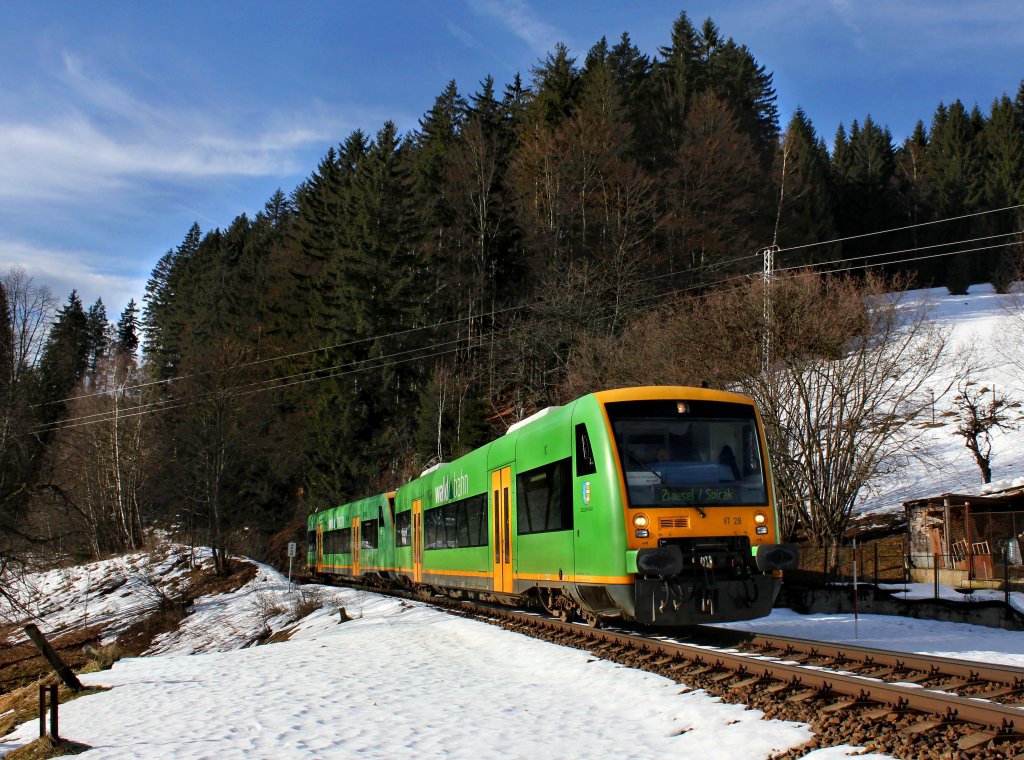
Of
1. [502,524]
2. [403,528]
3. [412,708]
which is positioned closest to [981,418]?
[403,528]

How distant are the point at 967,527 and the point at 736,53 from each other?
5893 cm

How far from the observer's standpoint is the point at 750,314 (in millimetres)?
22969

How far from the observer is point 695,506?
10703 millimetres

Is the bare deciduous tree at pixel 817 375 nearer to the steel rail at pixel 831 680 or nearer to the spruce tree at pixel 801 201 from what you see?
the steel rail at pixel 831 680

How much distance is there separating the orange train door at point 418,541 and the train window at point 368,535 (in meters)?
4.86

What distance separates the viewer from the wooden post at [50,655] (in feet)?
33.1

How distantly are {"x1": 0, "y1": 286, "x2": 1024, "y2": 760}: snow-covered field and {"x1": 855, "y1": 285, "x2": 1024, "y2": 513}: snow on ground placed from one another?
46.6 ft

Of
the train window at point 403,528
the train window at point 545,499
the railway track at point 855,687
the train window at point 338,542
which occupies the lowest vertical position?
the railway track at point 855,687

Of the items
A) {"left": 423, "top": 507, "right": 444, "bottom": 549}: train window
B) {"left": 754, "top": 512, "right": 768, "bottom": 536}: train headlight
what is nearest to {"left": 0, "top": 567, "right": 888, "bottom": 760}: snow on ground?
{"left": 754, "top": 512, "right": 768, "bottom": 536}: train headlight

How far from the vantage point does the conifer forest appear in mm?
25281

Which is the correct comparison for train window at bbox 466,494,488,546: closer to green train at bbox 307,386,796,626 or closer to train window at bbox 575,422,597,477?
green train at bbox 307,386,796,626

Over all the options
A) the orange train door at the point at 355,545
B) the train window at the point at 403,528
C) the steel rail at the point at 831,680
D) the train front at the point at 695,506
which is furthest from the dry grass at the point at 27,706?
the orange train door at the point at 355,545

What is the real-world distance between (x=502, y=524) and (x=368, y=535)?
564 inches

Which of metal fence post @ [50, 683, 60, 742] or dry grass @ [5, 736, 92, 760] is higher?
metal fence post @ [50, 683, 60, 742]
